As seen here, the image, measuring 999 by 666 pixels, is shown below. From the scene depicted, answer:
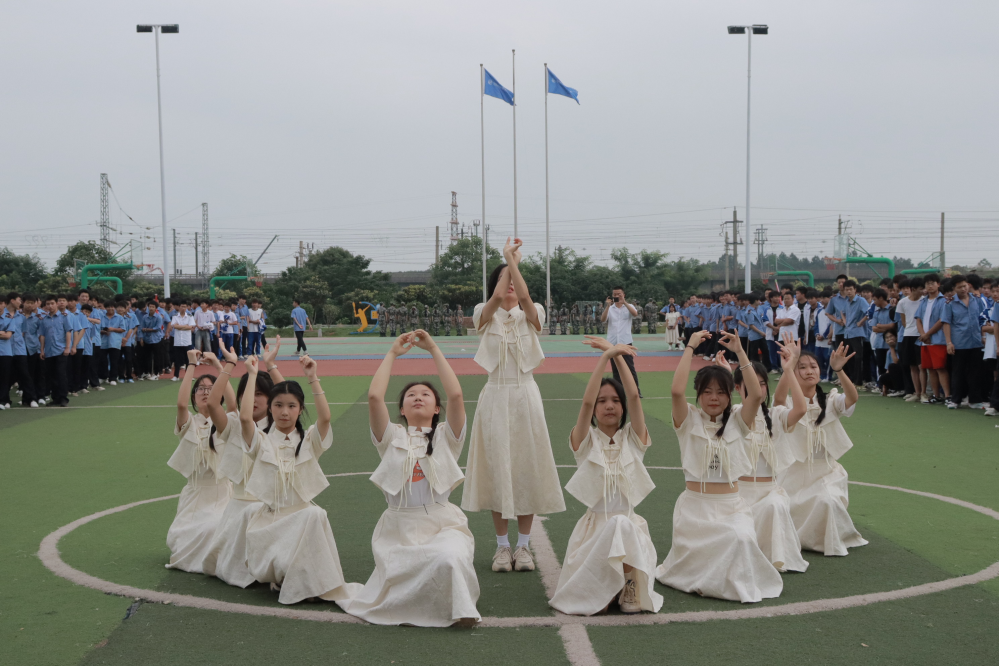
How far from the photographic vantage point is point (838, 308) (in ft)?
54.5

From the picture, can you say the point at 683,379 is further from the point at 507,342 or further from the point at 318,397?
the point at 318,397

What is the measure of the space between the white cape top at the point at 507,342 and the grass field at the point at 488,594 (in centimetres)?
133

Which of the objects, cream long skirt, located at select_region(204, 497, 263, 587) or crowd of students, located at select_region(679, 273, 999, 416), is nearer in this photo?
cream long skirt, located at select_region(204, 497, 263, 587)

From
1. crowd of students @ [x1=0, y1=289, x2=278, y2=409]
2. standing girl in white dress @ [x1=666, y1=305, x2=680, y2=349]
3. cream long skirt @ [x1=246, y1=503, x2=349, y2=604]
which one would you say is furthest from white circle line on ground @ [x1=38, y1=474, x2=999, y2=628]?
standing girl in white dress @ [x1=666, y1=305, x2=680, y2=349]

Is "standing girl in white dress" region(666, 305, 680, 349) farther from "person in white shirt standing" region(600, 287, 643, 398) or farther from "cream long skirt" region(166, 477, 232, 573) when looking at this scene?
"cream long skirt" region(166, 477, 232, 573)

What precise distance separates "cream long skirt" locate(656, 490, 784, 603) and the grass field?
13cm

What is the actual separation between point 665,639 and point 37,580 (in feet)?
12.3

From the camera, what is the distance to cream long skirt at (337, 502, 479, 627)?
4477mm

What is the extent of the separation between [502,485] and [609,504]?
0.79 m

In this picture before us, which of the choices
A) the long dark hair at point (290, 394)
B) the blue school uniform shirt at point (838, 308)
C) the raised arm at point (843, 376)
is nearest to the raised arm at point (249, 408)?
the long dark hair at point (290, 394)

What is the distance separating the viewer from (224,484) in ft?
19.4

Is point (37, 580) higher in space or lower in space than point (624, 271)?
lower

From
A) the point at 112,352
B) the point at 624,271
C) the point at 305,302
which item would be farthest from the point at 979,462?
the point at 624,271

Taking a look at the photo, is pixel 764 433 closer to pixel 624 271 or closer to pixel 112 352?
pixel 112 352
